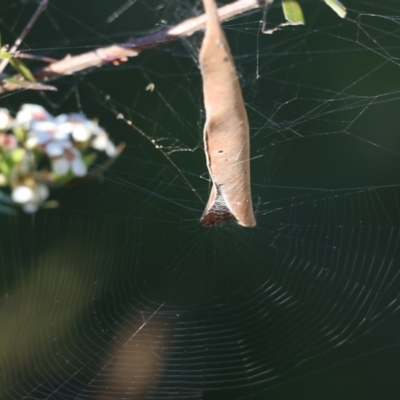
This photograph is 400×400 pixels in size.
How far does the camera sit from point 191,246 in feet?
5.62

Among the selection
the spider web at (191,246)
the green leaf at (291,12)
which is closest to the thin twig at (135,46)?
the green leaf at (291,12)

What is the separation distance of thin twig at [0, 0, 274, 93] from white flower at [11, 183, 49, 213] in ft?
0.45

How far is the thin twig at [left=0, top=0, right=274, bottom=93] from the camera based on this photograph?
0.67 metres

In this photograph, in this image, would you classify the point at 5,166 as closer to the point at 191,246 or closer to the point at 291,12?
the point at 291,12

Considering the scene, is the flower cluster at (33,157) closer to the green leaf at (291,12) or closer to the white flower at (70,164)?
the white flower at (70,164)

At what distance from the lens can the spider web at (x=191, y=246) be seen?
1.71 m

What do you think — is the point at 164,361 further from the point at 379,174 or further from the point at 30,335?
the point at 379,174

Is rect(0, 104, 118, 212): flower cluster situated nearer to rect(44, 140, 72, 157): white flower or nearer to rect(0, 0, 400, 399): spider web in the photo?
rect(44, 140, 72, 157): white flower

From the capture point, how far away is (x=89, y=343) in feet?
5.90

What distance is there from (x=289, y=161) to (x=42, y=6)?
3.73 ft

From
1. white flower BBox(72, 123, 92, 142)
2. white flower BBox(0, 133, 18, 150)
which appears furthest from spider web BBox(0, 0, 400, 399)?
white flower BBox(0, 133, 18, 150)

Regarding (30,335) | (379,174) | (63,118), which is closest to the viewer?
(63,118)

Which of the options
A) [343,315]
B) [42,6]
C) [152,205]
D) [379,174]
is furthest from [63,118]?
[379,174]

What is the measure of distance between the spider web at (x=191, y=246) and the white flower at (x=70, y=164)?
79cm
